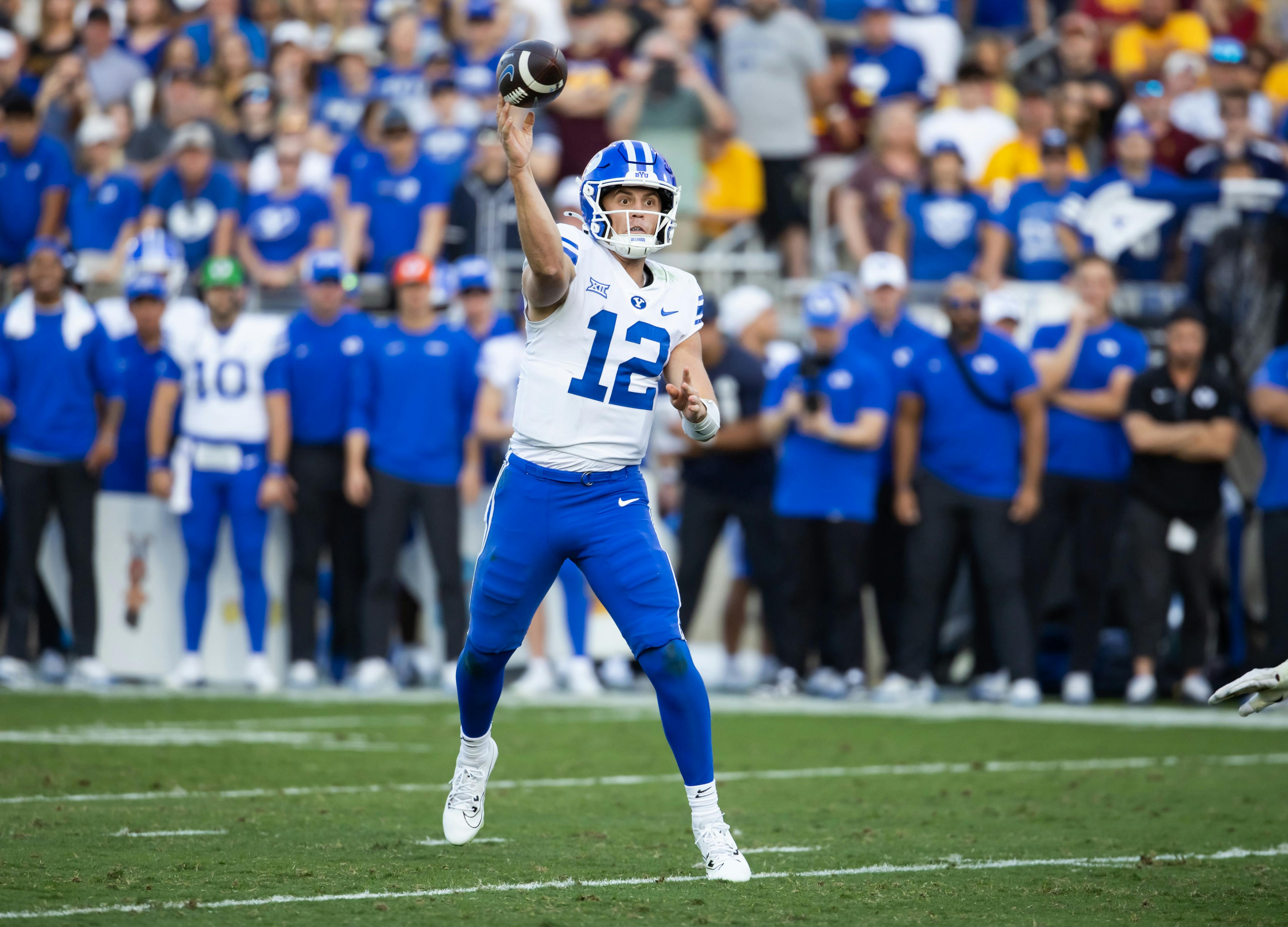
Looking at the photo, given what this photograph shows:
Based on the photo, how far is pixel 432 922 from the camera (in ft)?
15.8

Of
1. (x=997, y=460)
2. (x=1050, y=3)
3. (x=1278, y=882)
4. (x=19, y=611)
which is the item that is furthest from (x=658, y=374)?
(x=1050, y=3)

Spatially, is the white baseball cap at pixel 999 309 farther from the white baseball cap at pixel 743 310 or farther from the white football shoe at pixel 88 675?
the white football shoe at pixel 88 675

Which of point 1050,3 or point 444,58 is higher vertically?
point 1050,3

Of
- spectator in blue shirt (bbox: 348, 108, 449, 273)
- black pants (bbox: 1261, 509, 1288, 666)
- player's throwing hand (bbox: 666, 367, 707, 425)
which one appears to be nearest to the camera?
player's throwing hand (bbox: 666, 367, 707, 425)

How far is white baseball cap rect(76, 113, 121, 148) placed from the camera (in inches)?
547

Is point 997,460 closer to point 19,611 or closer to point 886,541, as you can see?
point 886,541

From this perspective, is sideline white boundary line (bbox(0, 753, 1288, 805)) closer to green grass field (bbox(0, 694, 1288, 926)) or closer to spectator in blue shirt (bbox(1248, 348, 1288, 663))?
green grass field (bbox(0, 694, 1288, 926))

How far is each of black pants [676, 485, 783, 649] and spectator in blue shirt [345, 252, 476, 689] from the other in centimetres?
144

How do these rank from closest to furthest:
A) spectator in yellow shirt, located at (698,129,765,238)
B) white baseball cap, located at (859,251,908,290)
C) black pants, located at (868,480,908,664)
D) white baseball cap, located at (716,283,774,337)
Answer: white baseball cap, located at (859,251,908,290) → black pants, located at (868,480,908,664) → white baseball cap, located at (716,283,774,337) → spectator in yellow shirt, located at (698,129,765,238)

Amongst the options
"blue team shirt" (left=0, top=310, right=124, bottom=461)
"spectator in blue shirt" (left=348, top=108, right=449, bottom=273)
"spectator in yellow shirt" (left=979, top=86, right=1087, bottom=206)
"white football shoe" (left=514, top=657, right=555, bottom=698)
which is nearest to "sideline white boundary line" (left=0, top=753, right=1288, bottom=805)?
"white football shoe" (left=514, top=657, right=555, bottom=698)

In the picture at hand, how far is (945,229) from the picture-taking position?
13.1 meters

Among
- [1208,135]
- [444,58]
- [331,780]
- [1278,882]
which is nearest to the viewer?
[1278,882]

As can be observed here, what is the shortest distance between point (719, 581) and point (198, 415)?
147 inches

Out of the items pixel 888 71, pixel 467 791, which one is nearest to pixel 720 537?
pixel 888 71
